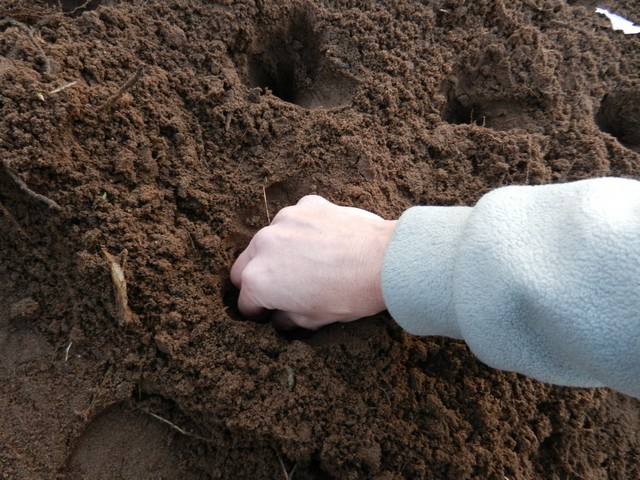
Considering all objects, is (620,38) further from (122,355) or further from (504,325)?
(122,355)

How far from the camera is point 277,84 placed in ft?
6.10

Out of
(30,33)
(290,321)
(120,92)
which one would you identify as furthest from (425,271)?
A: (30,33)

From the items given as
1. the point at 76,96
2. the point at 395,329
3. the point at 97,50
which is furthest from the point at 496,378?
the point at 97,50

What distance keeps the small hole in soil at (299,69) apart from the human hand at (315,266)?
506mm

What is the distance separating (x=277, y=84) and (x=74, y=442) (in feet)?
4.53

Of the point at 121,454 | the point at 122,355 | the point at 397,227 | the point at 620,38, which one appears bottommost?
the point at 121,454

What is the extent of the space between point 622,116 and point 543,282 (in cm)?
158

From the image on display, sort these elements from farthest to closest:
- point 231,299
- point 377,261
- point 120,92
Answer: point 231,299 < point 120,92 < point 377,261

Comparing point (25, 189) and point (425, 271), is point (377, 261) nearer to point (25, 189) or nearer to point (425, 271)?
point (425, 271)

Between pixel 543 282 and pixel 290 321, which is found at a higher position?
pixel 543 282

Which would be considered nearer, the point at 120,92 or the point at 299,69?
the point at 120,92

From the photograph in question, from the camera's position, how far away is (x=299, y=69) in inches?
71.6

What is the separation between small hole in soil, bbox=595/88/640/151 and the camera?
196cm

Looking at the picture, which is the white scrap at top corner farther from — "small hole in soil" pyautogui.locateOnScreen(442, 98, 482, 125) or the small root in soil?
the small root in soil
